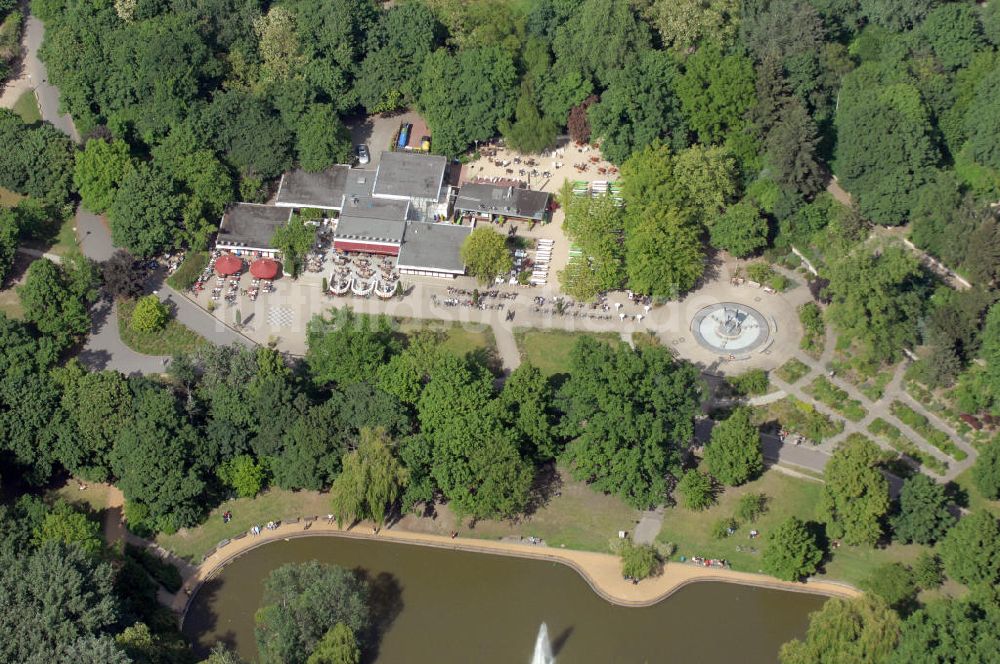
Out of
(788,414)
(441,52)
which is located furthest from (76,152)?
(788,414)

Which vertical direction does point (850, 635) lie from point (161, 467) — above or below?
below

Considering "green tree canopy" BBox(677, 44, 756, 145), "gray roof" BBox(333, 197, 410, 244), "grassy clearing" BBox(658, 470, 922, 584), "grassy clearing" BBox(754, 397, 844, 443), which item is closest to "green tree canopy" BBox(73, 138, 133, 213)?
"gray roof" BBox(333, 197, 410, 244)

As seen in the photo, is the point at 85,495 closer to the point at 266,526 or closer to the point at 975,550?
the point at 266,526

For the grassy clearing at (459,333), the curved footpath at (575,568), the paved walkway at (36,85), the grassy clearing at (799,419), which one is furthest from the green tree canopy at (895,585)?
the paved walkway at (36,85)

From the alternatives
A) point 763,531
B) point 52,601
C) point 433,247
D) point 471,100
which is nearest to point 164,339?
point 433,247

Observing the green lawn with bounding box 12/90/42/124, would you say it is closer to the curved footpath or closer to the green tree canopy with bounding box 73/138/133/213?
the green tree canopy with bounding box 73/138/133/213

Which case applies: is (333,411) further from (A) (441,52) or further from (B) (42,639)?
(A) (441,52)
